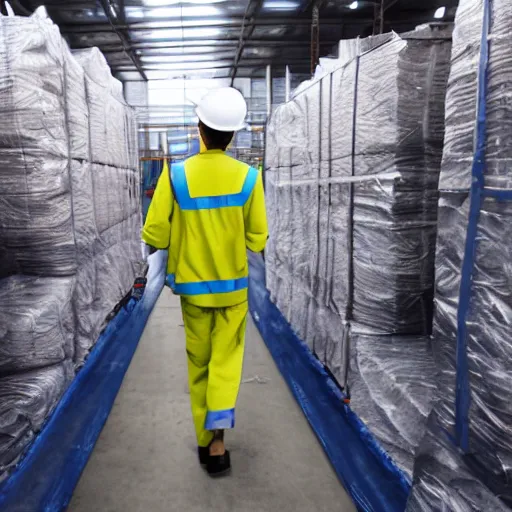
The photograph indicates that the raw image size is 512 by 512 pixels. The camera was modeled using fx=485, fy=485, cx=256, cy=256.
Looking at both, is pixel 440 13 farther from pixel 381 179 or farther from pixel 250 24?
pixel 381 179

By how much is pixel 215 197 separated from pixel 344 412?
1368 millimetres

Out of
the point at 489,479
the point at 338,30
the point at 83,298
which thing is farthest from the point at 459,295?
the point at 338,30

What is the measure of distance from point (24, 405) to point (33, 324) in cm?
43

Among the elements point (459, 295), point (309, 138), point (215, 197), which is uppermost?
point (309, 138)

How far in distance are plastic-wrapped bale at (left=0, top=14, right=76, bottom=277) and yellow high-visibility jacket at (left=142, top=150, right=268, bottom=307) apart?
0.90 meters

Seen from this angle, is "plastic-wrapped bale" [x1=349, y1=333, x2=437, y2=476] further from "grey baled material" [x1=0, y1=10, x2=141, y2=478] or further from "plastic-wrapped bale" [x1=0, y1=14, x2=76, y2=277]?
"plastic-wrapped bale" [x1=0, y1=14, x2=76, y2=277]

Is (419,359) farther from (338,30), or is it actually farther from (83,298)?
(338,30)

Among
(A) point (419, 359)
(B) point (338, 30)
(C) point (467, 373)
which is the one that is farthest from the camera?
(B) point (338, 30)

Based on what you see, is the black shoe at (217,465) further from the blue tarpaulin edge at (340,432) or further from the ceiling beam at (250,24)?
the ceiling beam at (250,24)

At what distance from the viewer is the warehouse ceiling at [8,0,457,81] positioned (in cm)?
807

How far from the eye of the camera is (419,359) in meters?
2.30

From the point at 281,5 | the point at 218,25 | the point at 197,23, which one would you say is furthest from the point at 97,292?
the point at 218,25

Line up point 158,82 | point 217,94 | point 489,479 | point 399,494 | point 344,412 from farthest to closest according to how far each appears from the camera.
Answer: point 158,82 → point 344,412 → point 217,94 → point 399,494 → point 489,479

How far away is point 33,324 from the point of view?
251cm
